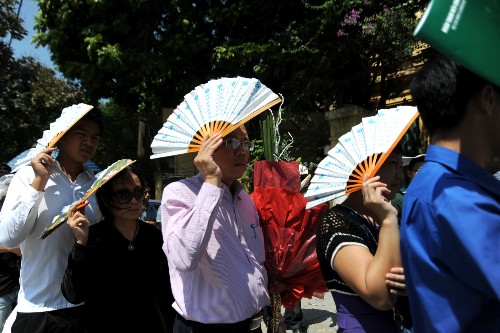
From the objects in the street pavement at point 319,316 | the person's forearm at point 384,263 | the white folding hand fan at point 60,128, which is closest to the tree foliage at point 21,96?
the street pavement at point 319,316

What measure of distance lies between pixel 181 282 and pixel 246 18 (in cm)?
1096

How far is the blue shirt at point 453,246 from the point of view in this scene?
1.06m

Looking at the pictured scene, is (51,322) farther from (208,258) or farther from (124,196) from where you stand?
(208,258)

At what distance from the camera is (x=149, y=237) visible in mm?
2682

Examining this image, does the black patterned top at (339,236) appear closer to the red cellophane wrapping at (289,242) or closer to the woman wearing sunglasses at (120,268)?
the red cellophane wrapping at (289,242)

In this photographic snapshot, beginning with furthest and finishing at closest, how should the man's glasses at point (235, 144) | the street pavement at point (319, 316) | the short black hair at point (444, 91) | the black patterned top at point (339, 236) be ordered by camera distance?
the street pavement at point (319, 316) → the man's glasses at point (235, 144) → the black patterned top at point (339, 236) → the short black hair at point (444, 91)

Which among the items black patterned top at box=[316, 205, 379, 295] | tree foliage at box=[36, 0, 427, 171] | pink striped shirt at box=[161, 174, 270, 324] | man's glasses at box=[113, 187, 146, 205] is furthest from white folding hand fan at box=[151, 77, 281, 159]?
tree foliage at box=[36, 0, 427, 171]

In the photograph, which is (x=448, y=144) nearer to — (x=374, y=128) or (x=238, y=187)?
(x=374, y=128)

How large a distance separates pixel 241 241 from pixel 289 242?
0.30 meters

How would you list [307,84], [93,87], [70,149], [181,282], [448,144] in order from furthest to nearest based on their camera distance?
1. [93,87]
2. [307,84]
3. [70,149]
4. [181,282]
5. [448,144]

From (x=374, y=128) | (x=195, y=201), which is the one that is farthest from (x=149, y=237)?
(x=374, y=128)

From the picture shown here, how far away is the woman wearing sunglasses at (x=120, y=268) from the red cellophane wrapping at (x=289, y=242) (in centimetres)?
63

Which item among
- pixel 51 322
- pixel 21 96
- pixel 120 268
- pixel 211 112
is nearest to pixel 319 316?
pixel 120 268

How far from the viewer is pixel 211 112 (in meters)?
2.20
